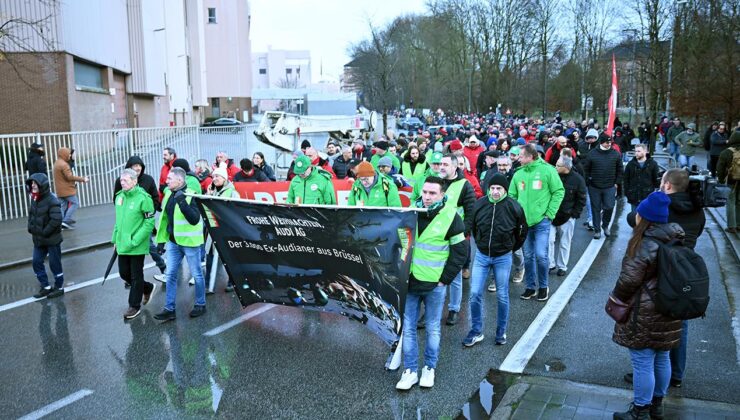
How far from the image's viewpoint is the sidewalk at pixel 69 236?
11.5 metres

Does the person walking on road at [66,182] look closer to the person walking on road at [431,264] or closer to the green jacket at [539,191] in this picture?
the green jacket at [539,191]

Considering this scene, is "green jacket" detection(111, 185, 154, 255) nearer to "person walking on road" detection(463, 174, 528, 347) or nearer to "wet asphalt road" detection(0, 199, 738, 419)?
"wet asphalt road" detection(0, 199, 738, 419)

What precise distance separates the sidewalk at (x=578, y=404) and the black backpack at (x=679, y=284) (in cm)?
98

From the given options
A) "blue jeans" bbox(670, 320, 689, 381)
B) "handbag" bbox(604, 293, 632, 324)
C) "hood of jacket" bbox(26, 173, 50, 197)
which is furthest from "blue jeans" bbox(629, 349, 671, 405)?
"hood of jacket" bbox(26, 173, 50, 197)

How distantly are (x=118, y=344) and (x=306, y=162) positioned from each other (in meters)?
3.42

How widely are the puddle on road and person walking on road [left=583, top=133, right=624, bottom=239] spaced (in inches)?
284

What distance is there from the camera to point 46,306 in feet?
27.9

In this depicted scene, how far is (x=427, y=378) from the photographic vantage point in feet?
18.8

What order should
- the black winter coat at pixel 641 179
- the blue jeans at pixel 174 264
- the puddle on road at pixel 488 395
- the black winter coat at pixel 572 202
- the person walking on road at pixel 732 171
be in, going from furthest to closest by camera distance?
the person walking on road at pixel 732 171, the black winter coat at pixel 641 179, the black winter coat at pixel 572 202, the blue jeans at pixel 174 264, the puddle on road at pixel 488 395

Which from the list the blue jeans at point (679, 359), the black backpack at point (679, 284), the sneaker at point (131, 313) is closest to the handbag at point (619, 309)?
the black backpack at point (679, 284)

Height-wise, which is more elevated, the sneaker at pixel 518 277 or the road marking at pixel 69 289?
the sneaker at pixel 518 277

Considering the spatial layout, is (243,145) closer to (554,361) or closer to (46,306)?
(46,306)

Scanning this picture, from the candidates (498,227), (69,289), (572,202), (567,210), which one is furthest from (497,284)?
(69,289)

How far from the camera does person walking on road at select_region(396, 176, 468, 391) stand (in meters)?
5.52
